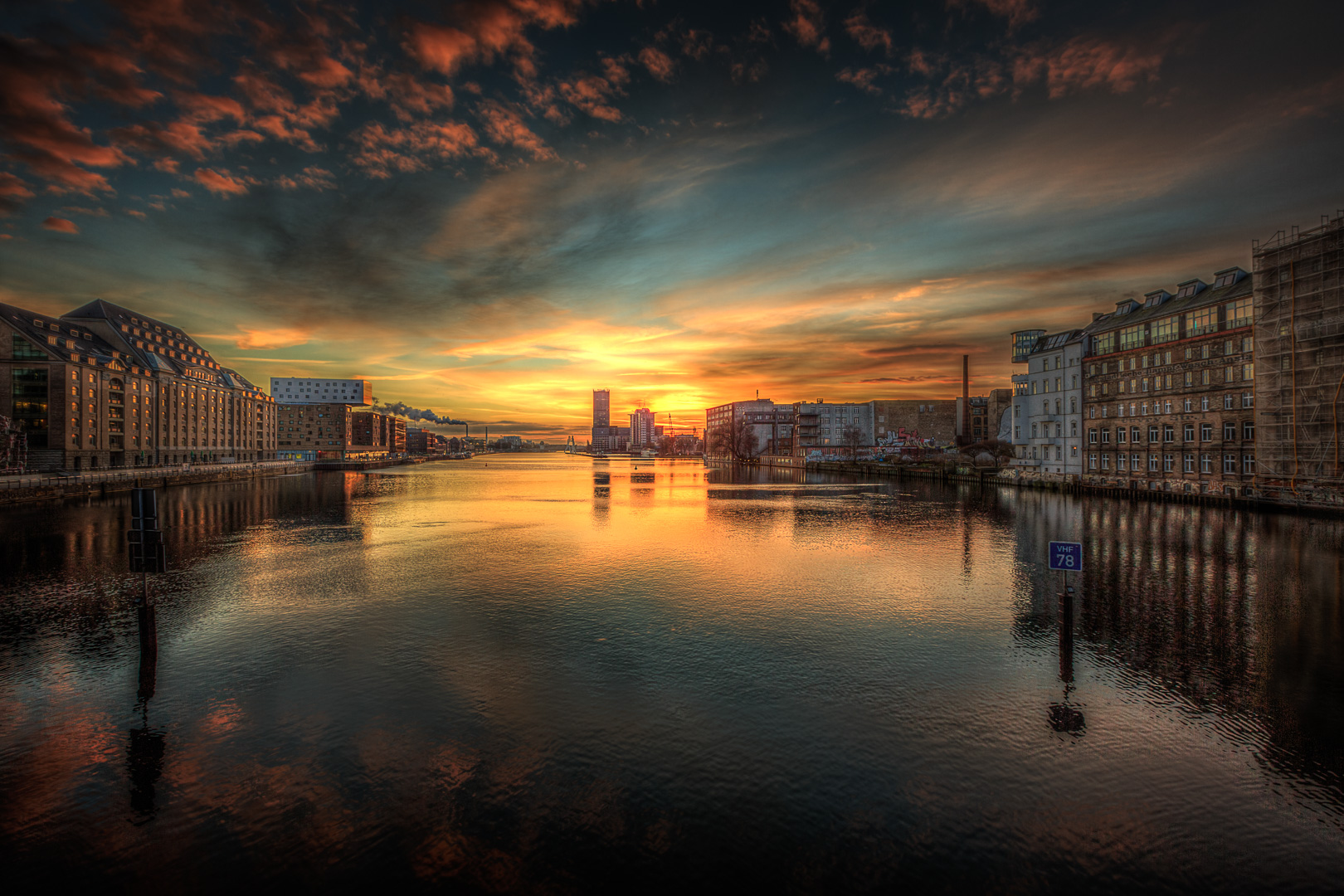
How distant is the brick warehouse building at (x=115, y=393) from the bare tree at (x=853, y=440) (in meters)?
151

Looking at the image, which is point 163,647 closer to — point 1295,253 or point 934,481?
point 1295,253

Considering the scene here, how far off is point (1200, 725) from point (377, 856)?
1537 centimetres

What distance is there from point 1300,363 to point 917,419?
516 feet

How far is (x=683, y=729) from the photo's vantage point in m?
11.8

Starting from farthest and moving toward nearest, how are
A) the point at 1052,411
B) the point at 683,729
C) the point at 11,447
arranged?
the point at 1052,411, the point at 11,447, the point at 683,729

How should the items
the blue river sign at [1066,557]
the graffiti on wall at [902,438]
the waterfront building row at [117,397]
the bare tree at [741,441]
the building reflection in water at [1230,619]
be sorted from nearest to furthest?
the building reflection in water at [1230,619] < the blue river sign at [1066,557] < the waterfront building row at [117,397] < the graffiti on wall at [902,438] < the bare tree at [741,441]

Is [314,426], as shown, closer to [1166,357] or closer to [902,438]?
[902,438]

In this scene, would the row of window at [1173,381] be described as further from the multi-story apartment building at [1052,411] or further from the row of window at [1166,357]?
the multi-story apartment building at [1052,411]

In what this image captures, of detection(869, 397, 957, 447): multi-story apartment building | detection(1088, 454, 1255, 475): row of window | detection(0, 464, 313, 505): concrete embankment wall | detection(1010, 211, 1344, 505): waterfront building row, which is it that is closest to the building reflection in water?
detection(1010, 211, 1344, 505): waterfront building row

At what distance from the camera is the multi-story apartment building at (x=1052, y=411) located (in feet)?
225

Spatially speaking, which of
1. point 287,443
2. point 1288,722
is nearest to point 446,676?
point 1288,722

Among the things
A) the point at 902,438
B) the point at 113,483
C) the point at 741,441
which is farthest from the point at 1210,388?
the point at 741,441

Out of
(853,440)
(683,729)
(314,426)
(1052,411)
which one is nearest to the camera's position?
(683,729)

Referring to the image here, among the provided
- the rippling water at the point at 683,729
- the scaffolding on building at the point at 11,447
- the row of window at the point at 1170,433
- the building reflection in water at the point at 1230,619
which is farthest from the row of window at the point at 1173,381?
the scaffolding on building at the point at 11,447
